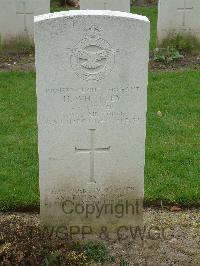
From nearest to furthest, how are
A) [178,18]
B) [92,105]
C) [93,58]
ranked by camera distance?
1. [93,58]
2. [92,105]
3. [178,18]

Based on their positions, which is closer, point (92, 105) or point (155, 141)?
point (92, 105)

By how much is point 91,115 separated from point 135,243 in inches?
45.3

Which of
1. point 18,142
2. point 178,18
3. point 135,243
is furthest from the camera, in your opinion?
point 178,18

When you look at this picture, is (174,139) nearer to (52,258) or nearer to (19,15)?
(52,258)

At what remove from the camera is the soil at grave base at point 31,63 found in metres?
9.47

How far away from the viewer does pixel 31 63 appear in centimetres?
977

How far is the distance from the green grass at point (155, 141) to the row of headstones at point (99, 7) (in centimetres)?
151

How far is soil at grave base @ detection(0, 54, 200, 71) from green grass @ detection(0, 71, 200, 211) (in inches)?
16.6

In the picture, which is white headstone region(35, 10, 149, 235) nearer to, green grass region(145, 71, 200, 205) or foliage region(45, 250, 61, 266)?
foliage region(45, 250, 61, 266)

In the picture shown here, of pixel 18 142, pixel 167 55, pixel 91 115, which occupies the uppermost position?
pixel 91 115

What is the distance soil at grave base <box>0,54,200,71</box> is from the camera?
947 centimetres

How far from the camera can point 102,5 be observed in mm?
10531

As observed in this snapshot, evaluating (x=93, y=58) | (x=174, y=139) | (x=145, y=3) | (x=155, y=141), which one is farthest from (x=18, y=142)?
(x=145, y=3)

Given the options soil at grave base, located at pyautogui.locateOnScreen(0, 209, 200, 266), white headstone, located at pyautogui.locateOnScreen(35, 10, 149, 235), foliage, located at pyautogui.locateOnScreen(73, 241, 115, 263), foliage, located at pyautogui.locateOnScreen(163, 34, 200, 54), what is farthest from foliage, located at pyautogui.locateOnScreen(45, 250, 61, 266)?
foliage, located at pyautogui.locateOnScreen(163, 34, 200, 54)
